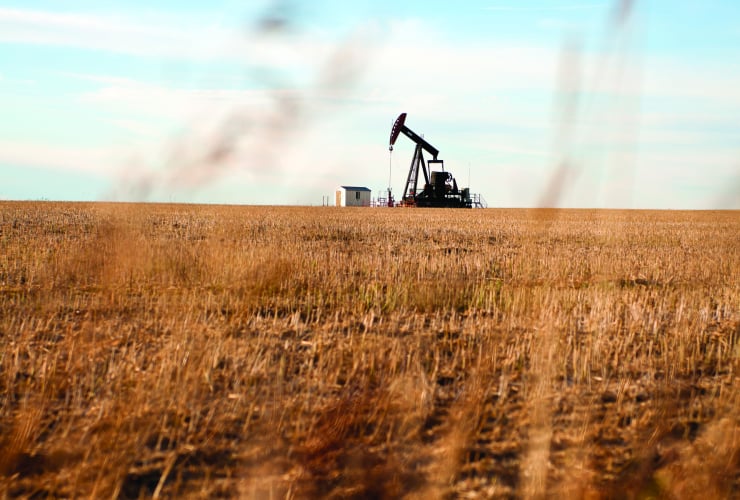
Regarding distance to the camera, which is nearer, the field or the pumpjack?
the field

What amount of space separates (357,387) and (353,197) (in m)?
57.6

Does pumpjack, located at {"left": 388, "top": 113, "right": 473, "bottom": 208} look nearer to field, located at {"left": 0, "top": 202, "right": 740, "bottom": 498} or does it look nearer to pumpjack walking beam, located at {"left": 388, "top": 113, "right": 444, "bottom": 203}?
pumpjack walking beam, located at {"left": 388, "top": 113, "right": 444, "bottom": 203}

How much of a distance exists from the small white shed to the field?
52.7m

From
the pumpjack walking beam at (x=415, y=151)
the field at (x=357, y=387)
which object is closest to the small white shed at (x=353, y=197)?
the pumpjack walking beam at (x=415, y=151)

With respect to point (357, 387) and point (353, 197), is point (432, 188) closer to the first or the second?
point (353, 197)

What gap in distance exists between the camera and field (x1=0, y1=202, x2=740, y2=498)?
10.2ft

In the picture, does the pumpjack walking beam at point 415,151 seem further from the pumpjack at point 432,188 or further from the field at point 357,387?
the field at point 357,387

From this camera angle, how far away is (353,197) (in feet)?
202

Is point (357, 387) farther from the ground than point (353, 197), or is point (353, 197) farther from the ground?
point (353, 197)

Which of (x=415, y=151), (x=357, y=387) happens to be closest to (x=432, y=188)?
(x=415, y=151)

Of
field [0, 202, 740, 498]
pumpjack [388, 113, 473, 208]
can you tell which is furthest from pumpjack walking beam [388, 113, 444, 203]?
field [0, 202, 740, 498]

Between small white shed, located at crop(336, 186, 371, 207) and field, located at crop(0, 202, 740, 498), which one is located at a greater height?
small white shed, located at crop(336, 186, 371, 207)

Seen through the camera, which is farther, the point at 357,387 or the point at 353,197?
the point at 353,197

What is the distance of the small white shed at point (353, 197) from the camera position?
60878 mm
